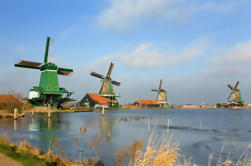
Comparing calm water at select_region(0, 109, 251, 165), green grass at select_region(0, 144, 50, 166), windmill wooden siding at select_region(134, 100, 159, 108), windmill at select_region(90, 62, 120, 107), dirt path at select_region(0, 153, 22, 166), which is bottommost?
calm water at select_region(0, 109, 251, 165)

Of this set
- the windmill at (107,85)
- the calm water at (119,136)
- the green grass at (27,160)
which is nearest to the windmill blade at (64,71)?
the windmill at (107,85)

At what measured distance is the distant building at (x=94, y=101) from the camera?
232ft

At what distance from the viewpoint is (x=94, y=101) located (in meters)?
71.1

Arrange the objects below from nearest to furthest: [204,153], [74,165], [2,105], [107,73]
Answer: [74,165] < [204,153] < [2,105] < [107,73]

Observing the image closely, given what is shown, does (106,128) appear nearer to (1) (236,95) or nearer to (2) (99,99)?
(2) (99,99)

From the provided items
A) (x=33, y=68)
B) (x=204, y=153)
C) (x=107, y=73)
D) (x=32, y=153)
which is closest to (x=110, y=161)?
(x=32, y=153)

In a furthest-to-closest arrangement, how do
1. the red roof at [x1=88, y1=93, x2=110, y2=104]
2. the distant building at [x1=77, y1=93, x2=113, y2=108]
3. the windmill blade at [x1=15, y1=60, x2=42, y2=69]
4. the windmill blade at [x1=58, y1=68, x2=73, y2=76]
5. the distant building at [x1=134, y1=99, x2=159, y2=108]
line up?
1. the distant building at [x1=134, y1=99, x2=159, y2=108]
2. the red roof at [x1=88, y1=93, x2=110, y2=104]
3. the distant building at [x1=77, y1=93, x2=113, y2=108]
4. the windmill blade at [x1=58, y1=68, x2=73, y2=76]
5. the windmill blade at [x1=15, y1=60, x2=42, y2=69]

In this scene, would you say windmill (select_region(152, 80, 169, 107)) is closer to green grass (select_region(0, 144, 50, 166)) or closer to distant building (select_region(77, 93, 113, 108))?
distant building (select_region(77, 93, 113, 108))

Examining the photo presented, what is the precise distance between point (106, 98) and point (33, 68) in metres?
32.8

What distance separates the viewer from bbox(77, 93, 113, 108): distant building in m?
70.7

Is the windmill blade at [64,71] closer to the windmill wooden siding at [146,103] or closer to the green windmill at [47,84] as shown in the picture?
the green windmill at [47,84]

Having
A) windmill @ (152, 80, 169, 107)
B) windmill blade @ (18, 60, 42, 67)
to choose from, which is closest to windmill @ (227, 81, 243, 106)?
windmill @ (152, 80, 169, 107)

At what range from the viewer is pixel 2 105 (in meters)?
30.8

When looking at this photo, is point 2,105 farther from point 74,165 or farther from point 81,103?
point 81,103
